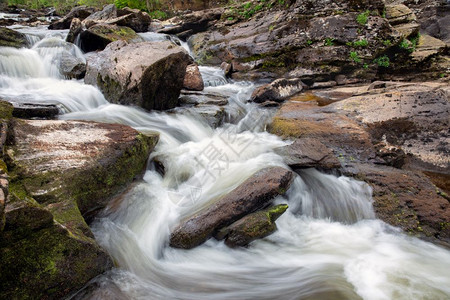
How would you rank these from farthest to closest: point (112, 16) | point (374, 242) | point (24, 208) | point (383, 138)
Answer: point (112, 16) < point (383, 138) < point (374, 242) < point (24, 208)

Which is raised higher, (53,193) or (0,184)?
(0,184)

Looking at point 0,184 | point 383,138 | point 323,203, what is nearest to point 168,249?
point 0,184

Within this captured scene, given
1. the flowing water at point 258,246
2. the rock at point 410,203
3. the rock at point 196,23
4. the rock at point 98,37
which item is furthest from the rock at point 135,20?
the rock at point 410,203

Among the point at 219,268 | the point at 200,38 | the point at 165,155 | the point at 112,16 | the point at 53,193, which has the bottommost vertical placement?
the point at 219,268

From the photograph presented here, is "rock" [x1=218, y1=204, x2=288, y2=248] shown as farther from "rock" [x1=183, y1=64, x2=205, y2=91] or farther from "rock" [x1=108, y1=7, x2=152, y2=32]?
"rock" [x1=108, y1=7, x2=152, y2=32]

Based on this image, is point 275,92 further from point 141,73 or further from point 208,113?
point 141,73

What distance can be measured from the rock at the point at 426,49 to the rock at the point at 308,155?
6.74 meters

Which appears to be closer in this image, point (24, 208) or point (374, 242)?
point (24, 208)

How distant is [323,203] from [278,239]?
1.08m

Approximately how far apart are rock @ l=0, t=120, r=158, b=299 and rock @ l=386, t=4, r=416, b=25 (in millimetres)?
11083

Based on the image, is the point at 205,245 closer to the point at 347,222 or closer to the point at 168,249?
the point at 168,249

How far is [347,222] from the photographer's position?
12.8ft

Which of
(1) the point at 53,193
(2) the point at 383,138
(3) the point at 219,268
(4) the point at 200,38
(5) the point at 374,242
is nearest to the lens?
(1) the point at 53,193

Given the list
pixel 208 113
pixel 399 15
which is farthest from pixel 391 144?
pixel 399 15
